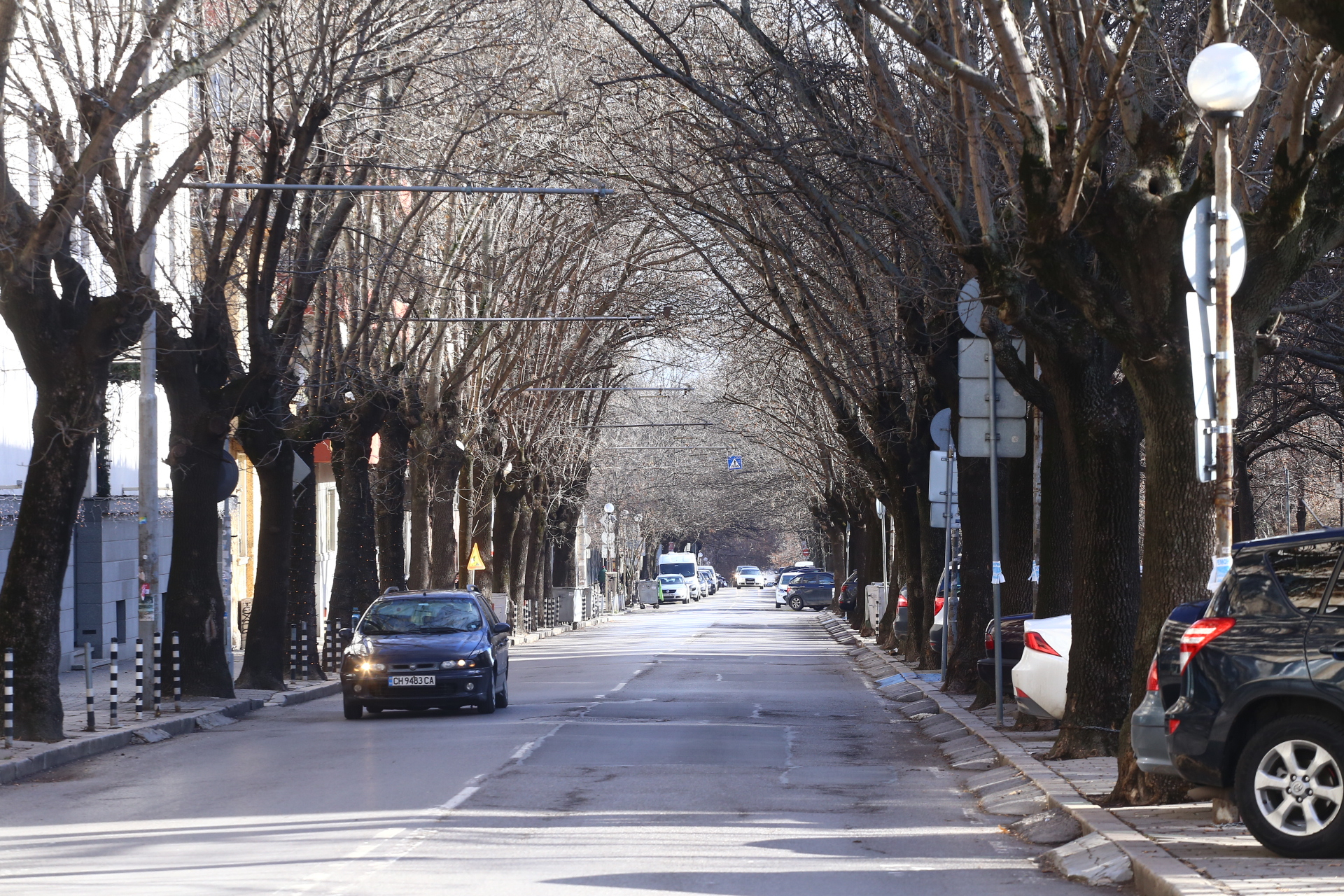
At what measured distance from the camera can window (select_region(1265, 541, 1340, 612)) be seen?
8008mm

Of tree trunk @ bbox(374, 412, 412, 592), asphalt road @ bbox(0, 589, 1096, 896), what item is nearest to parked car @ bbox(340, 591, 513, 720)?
asphalt road @ bbox(0, 589, 1096, 896)

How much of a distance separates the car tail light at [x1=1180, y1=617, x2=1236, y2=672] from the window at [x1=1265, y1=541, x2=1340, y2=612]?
1.10 ft

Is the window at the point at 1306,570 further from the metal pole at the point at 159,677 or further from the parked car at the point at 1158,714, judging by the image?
the metal pole at the point at 159,677

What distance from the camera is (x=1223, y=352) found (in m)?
8.95

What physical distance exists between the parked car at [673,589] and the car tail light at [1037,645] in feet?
263

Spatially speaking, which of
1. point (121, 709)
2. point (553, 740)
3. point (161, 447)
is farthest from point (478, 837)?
point (161, 447)

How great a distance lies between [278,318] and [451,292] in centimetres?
801

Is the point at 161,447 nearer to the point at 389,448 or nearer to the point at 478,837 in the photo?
the point at 389,448

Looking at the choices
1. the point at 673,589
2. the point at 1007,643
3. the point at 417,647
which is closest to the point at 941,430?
the point at 1007,643

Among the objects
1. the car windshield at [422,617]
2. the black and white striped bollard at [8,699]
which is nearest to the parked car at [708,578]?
the car windshield at [422,617]

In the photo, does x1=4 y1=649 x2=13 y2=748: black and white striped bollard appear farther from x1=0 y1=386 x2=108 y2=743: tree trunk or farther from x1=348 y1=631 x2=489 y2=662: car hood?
x1=348 y1=631 x2=489 y2=662: car hood

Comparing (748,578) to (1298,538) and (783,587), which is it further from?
(1298,538)

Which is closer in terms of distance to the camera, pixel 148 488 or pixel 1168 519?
pixel 1168 519

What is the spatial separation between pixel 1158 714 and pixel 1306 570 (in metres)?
1.26
